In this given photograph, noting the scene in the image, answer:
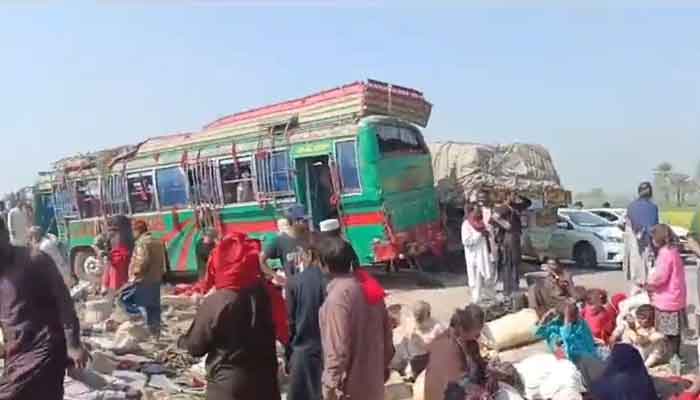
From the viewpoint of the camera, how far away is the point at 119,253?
9.30 metres

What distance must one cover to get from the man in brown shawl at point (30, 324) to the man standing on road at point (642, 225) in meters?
8.20

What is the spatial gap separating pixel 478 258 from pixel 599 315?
9.29 ft

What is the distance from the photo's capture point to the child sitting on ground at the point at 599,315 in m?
8.46

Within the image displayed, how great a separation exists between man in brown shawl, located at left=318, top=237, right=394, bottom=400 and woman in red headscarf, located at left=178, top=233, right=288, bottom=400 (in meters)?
0.32

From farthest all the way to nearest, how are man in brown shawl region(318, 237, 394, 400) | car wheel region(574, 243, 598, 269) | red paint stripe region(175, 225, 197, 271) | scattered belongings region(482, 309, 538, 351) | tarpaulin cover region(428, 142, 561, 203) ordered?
car wheel region(574, 243, 598, 269)
tarpaulin cover region(428, 142, 561, 203)
red paint stripe region(175, 225, 197, 271)
scattered belongings region(482, 309, 538, 351)
man in brown shawl region(318, 237, 394, 400)

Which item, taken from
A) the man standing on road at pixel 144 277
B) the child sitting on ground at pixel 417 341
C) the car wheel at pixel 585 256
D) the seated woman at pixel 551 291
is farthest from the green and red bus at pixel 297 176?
the child sitting on ground at pixel 417 341

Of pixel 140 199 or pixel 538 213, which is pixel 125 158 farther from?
pixel 538 213

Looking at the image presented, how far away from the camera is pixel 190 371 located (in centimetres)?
766

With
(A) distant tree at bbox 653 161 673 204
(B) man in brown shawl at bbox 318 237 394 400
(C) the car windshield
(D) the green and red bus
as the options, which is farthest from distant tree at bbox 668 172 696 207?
(B) man in brown shawl at bbox 318 237 394 400

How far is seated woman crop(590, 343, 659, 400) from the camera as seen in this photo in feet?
16.5

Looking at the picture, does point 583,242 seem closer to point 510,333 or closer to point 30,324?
point 510,333

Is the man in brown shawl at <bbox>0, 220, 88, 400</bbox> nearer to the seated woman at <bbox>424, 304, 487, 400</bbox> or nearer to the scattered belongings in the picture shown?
the seated woman at <bbox>424, 304, 487, 400</bbox>

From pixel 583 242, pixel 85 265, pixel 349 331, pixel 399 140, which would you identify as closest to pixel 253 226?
pixel 399 140

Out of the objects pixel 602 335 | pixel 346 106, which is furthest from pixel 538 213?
pixel 602 335
